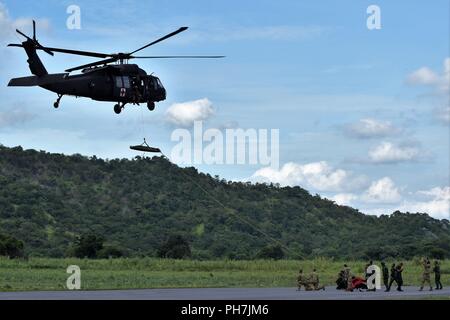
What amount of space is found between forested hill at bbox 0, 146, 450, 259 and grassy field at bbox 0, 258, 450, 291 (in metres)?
35.5

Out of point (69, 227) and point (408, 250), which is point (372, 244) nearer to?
point (408, 250)

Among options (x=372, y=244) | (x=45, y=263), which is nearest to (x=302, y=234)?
(x=372, y=244)

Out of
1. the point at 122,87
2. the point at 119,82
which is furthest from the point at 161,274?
the point at 119,82

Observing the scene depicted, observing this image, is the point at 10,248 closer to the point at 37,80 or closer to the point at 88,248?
the point at 88,248

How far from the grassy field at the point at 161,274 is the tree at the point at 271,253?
36838 mm

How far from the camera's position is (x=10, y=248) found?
105 metres

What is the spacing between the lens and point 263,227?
173625mm

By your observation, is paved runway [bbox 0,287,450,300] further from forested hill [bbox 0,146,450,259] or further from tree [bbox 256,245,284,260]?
tree [bbox 256,245,284,260]

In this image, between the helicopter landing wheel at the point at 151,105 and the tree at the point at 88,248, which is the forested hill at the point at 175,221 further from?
the helicopter landing wheel at the point at 151,105

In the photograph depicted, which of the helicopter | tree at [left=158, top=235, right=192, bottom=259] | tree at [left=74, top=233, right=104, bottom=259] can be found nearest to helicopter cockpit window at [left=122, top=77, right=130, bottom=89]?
the helicopter

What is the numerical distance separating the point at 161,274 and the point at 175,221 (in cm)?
8777

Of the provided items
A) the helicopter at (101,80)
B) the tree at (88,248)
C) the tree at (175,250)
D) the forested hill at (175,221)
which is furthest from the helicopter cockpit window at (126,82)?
the tree at (175,250)

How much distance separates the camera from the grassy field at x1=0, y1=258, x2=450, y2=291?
60.6 meters

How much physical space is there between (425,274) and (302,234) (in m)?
117
